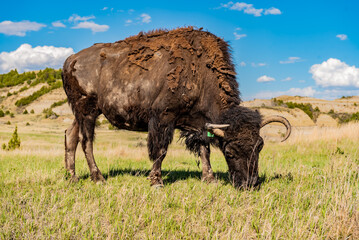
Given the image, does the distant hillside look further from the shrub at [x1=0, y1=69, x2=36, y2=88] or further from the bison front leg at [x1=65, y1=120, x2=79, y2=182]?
the bison front leg at [x1=65, y1=120, x2=79, y2=182]

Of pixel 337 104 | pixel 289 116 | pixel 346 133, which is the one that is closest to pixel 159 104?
pixel 346 133

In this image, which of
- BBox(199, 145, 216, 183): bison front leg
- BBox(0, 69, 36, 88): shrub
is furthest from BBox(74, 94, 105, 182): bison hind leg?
BBox(0, 69, 36, 88): shrub

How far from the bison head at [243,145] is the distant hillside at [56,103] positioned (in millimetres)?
23974

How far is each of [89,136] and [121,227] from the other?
3.61 metres

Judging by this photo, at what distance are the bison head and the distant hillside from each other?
2397 cm

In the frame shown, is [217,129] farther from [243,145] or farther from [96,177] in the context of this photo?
[96,177]

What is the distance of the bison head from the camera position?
5.02 meters

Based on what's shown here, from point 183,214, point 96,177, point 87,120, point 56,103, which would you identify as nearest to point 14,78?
A: point 56,103

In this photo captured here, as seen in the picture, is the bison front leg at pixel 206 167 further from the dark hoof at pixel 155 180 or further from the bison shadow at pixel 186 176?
the dark hoof at pixel 155 180

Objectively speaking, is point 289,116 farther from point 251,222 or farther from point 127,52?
point 251,222

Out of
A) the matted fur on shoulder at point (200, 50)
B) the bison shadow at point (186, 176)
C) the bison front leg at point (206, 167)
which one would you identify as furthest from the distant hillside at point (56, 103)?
the matted fur on shoulder at point (200, 50)

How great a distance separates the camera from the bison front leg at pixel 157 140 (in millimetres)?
5820

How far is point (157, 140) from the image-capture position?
582cm

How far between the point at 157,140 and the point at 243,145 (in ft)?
5.37
